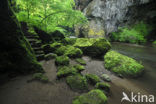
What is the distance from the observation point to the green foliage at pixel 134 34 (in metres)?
13.9

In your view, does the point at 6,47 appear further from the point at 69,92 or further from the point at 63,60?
the point at 69,92

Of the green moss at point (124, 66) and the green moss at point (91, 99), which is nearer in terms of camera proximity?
the green moss at point (91, 99)

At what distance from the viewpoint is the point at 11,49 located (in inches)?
96.6

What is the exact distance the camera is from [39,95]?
190 cm

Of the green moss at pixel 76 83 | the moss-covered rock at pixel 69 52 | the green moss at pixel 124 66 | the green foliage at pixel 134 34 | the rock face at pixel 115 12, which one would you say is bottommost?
the green moss at pixel 124 66

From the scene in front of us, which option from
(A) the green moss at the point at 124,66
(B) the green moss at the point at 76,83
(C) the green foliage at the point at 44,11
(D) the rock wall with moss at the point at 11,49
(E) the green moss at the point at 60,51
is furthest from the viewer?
(E) the green moss at the point at 60,51

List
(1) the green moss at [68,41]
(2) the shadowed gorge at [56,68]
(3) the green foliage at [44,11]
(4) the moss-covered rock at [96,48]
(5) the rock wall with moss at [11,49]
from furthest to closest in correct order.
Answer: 1. (1) the green moss at [68,41]
2. (4) the moss-covered rock at [96,48]
3. (3) the green foliage at [44,11]
4. (5) the rock wall with moss at [11,49]
5. (2) the shadowed gorge at [56,68]

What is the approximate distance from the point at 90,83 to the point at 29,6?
218 inches

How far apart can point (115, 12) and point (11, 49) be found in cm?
1881

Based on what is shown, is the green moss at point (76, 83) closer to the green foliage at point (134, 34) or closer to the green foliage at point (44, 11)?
the green foliage at point (44, 11)

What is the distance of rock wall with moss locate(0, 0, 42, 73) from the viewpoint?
7.47ft

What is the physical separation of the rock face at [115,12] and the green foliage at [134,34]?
4.78ft

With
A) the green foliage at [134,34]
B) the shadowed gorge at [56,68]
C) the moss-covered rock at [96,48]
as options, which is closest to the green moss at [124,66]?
the shadowed gorge at [56,68]

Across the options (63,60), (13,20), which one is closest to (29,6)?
(13,20)
